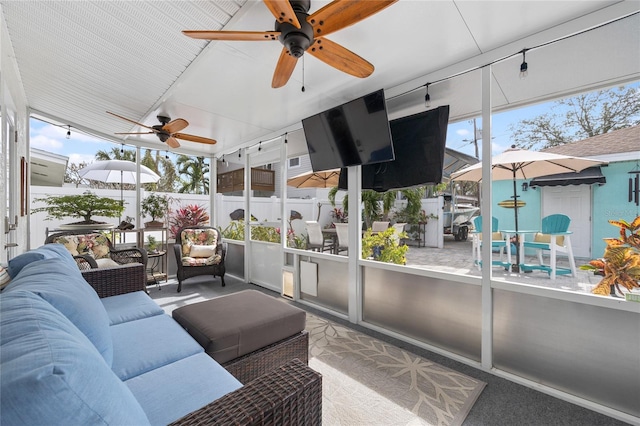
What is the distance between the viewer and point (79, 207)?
4.07 meters

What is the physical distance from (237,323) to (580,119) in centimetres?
302

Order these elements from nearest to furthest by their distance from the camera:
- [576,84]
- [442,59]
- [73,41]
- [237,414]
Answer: [237,414] → [576,84] → [73,41] → [442,59]

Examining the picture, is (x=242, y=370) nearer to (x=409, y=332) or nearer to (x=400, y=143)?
(x=409, y=332)

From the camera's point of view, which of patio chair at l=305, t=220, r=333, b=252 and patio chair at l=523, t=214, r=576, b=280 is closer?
patio chair at l=523, t=214, r=576, b=280

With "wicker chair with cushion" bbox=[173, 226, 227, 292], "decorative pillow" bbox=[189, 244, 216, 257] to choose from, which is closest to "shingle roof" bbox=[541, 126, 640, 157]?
"wicker chair with cushion" bbox=[173, 226, 227, 292]

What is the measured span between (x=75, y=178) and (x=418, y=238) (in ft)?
19.8

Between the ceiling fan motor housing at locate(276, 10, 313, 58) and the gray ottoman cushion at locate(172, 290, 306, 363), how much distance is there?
72.5 inches

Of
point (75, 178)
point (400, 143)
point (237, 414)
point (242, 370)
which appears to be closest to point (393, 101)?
point (400, 143)

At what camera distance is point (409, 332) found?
2.92 metres

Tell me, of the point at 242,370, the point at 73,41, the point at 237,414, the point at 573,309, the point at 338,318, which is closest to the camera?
the point at 237,414

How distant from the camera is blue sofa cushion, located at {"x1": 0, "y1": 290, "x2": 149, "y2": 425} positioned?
55cm

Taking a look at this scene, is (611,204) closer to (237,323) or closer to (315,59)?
(315,59)

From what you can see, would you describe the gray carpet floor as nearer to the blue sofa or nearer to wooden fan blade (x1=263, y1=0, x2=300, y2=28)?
the blue sofa

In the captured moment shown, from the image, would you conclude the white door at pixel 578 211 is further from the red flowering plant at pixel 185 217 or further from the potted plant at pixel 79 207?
the red flowering plant at pixel 185 217
